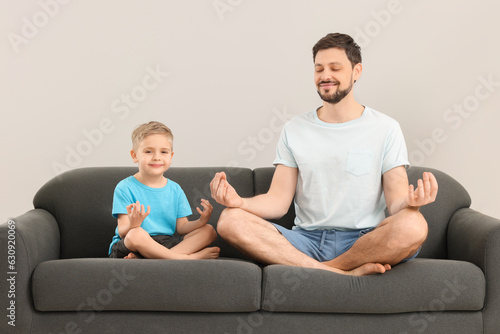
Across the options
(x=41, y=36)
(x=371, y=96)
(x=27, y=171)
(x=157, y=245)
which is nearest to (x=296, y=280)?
(x=157, y=245)

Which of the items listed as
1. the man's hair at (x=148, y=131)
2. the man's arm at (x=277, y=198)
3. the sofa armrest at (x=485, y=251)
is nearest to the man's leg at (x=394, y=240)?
the sofa armrest at (x=485, y=251)

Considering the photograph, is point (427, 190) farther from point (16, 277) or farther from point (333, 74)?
point (16, 277)

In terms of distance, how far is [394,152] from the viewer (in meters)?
2.71

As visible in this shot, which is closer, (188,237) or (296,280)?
(296,280)

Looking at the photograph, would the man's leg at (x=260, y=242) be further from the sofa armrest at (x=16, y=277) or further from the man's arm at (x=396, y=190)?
the sofa armrest at (x=16, y=277)

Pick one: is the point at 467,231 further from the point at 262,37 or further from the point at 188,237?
the point at 262,37

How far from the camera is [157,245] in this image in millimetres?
2527

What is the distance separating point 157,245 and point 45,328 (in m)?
0.53

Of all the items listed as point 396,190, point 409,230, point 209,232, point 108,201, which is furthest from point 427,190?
point 108,201

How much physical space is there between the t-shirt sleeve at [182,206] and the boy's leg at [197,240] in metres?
0.10

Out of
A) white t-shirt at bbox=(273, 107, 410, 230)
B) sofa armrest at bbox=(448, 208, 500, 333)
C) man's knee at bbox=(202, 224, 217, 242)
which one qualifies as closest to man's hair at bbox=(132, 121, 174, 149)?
man's knee at bbox=(202, 224, 217, 242)

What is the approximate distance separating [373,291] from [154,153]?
108 centimetres

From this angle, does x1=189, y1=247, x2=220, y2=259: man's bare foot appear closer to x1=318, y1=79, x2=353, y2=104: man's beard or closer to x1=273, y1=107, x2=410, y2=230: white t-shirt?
x1=273, y1=107, x2=410, y2=230: white t-shirt

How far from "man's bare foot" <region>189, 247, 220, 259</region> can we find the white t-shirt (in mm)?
399
